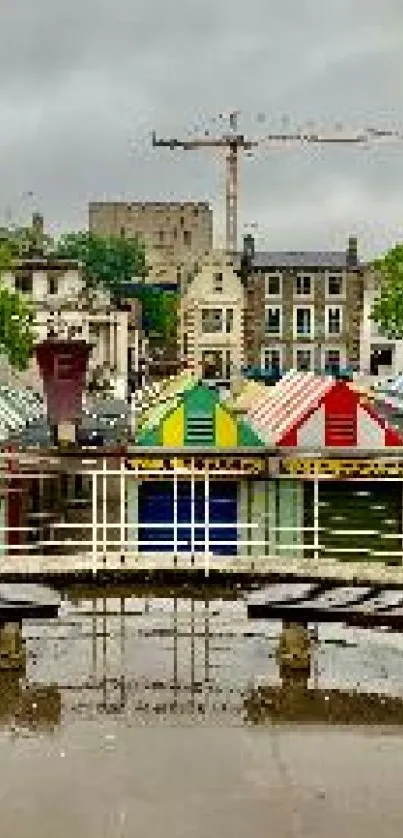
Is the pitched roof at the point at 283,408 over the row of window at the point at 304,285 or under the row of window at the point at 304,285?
under

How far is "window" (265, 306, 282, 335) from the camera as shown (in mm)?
118312

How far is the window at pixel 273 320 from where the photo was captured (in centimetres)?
11831

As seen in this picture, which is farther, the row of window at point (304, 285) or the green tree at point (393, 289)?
the row of window at point (304, 285)

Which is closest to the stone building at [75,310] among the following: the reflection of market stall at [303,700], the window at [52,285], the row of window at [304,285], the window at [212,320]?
the window at [52,285]

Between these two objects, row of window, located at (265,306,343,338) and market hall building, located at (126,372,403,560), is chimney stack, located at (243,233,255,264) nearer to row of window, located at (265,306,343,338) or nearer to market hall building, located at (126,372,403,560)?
row of window, located at (265,306,343,338)

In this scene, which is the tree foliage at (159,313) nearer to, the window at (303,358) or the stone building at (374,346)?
the window at (303,358)

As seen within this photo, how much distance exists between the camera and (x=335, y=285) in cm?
11831

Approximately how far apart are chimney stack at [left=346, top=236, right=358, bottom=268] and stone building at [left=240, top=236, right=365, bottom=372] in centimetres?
18

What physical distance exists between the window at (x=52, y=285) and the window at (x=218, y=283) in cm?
1961

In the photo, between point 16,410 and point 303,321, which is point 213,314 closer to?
point 303,321

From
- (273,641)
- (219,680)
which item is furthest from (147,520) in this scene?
(219,680)

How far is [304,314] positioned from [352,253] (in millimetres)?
8011

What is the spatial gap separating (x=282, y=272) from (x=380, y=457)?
321 ft

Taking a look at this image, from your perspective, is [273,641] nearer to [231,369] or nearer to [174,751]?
[174,751]
